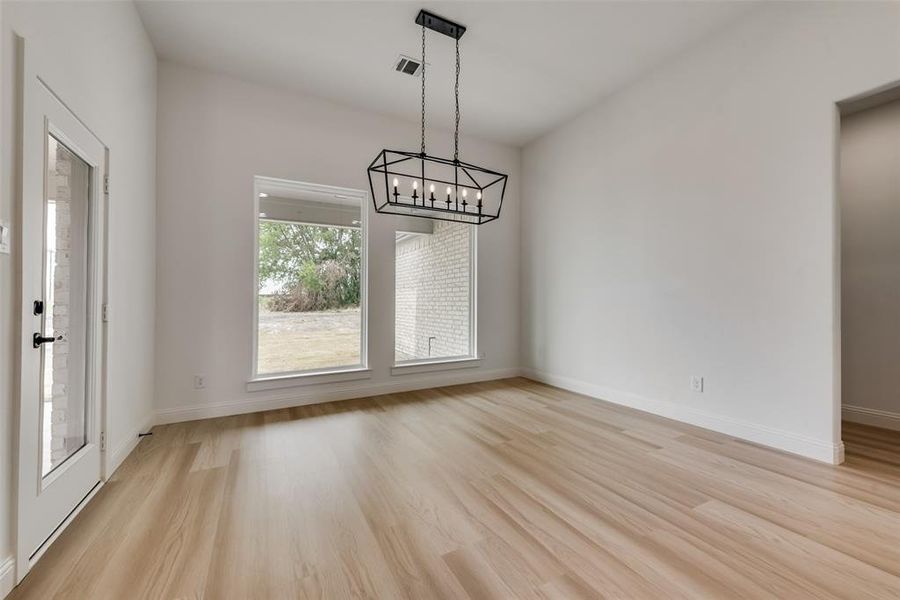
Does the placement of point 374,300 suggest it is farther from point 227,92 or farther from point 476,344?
point 227,92

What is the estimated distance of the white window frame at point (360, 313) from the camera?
3598 millimetres

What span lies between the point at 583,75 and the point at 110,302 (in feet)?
13.7

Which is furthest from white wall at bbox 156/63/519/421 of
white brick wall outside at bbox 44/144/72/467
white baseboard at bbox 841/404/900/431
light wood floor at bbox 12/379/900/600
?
white baseboard at bbox 841/404/900/431

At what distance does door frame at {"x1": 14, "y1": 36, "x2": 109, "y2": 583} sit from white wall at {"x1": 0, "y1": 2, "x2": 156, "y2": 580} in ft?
0.07

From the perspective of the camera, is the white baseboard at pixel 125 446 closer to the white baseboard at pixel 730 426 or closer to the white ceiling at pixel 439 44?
the white ceiling at pixel 439 44

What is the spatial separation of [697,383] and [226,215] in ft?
14.5

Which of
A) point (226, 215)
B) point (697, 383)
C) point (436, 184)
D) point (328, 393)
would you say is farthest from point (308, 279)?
point (697, 383)

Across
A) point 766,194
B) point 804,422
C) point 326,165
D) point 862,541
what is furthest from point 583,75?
point 862,541

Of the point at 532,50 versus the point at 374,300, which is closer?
the point at 532,50

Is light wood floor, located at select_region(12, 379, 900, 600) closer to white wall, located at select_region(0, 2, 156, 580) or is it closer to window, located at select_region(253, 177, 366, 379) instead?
white wall, located at select_region(0, 2, 156, 580)

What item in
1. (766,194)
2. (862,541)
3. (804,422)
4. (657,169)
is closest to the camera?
(862,541)

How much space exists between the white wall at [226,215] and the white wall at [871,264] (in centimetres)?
416

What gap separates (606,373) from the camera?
3.91m

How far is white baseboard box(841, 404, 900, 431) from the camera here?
3010mm
